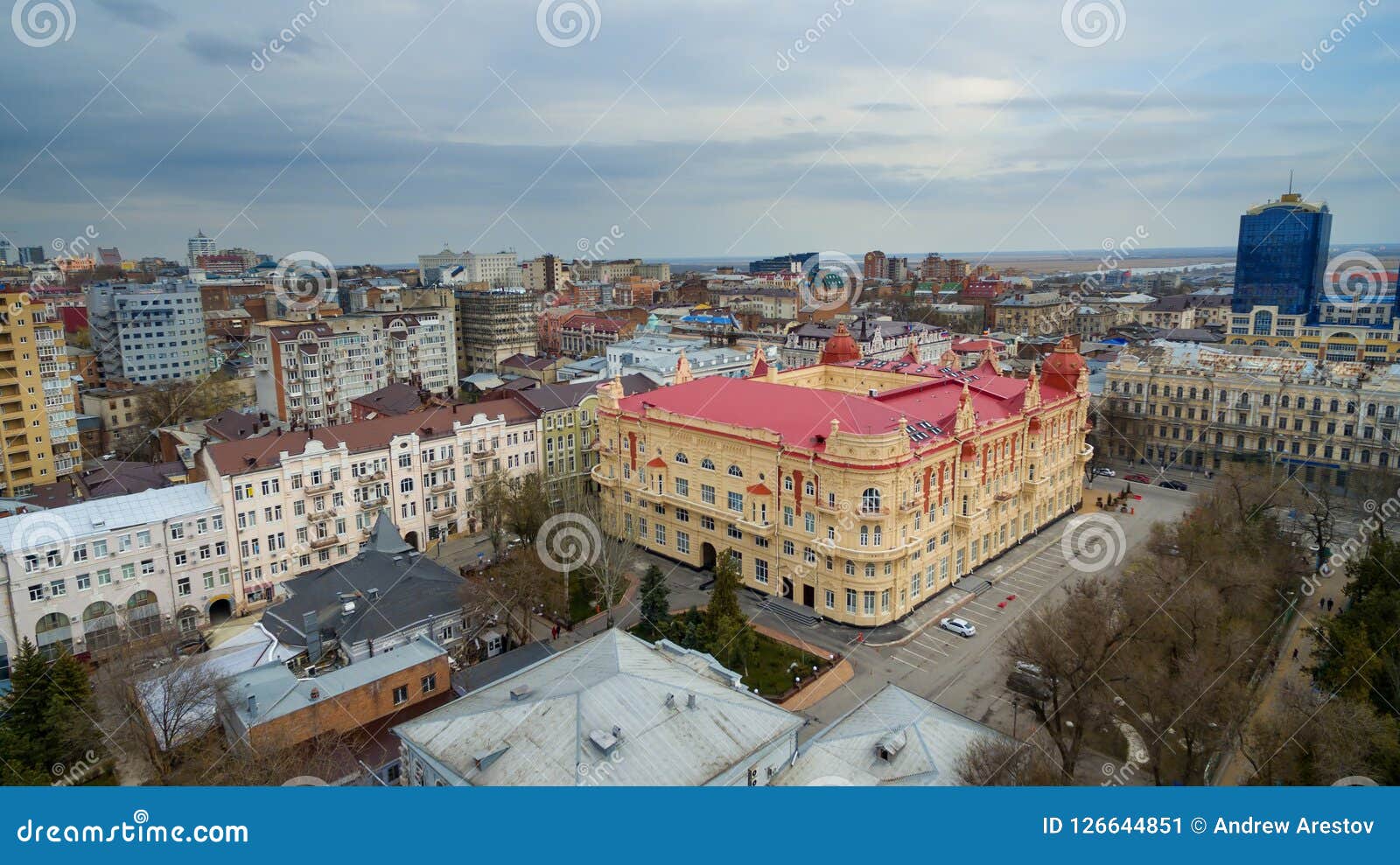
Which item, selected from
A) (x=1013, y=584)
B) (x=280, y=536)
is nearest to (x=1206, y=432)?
(x=1013, y=584)

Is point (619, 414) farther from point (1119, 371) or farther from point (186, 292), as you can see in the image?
point (186, 292)

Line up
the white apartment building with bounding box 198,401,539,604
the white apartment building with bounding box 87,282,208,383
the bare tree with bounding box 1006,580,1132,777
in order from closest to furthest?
the bare tree with bounding box 1006,580,1132,777 < the white apartment building with bounding box 198,401,539,604 < the white apartment building with bounding box 87,282,208,383

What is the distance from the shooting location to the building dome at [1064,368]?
4816 centimetres

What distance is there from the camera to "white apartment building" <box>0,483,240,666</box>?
101 feet

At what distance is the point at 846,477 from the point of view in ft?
113

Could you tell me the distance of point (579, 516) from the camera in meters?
38.0

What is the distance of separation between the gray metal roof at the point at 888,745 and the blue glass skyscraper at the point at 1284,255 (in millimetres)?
107991

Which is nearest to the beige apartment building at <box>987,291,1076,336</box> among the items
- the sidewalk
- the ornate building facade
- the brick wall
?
the ornate building facade

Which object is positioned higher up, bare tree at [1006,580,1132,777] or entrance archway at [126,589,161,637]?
bare tree at [1006,580,1132,777]

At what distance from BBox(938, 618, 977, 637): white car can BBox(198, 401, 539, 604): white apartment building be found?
82.8ft

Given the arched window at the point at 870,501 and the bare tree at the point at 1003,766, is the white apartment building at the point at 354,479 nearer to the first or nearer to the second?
the arched window at the point at 870,501

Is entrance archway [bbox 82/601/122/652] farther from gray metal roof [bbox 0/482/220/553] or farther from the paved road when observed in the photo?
the paved road

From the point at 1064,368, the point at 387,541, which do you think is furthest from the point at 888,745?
the point at 1064,368

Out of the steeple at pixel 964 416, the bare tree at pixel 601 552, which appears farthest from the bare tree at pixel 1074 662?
the bare tree at pixel 601 552
